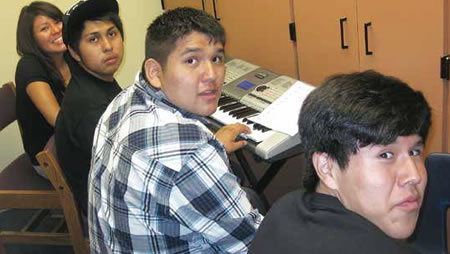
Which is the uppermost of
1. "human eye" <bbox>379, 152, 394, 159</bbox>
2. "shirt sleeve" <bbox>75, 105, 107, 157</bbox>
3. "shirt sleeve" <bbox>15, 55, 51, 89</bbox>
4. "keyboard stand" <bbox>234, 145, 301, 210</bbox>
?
"human eye" <bbox>379, 152, 394, 159</bbox>

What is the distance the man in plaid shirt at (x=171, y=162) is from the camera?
46.1 inches

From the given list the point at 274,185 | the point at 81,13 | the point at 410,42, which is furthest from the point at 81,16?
the point at 274,185

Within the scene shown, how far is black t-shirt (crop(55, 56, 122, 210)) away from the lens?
1822 mm

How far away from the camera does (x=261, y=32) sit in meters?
2.56

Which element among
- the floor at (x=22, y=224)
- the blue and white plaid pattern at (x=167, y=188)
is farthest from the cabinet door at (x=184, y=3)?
the blue and white plaid pattern at (x=167, y=188)

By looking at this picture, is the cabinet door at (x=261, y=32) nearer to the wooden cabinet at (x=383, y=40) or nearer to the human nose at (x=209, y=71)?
the wooden cabinet at (x=383, y=40)

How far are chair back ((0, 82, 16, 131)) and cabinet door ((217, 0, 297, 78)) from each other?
1171mm

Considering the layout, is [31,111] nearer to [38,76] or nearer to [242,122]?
[38,76]

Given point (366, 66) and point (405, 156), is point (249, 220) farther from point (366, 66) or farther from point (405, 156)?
point (366, 66)

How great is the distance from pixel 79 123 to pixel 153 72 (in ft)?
1.86

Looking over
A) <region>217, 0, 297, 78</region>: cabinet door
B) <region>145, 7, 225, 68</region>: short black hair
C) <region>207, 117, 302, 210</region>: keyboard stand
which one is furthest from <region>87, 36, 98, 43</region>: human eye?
<region>217, 0, 297, 78</region>: cabinet door

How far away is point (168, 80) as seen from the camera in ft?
4.45

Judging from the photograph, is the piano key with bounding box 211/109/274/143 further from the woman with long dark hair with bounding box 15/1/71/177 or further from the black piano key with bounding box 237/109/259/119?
the woman with long dark hair with bounding box 15/1/71/177

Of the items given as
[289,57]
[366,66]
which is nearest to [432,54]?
[366,66]
